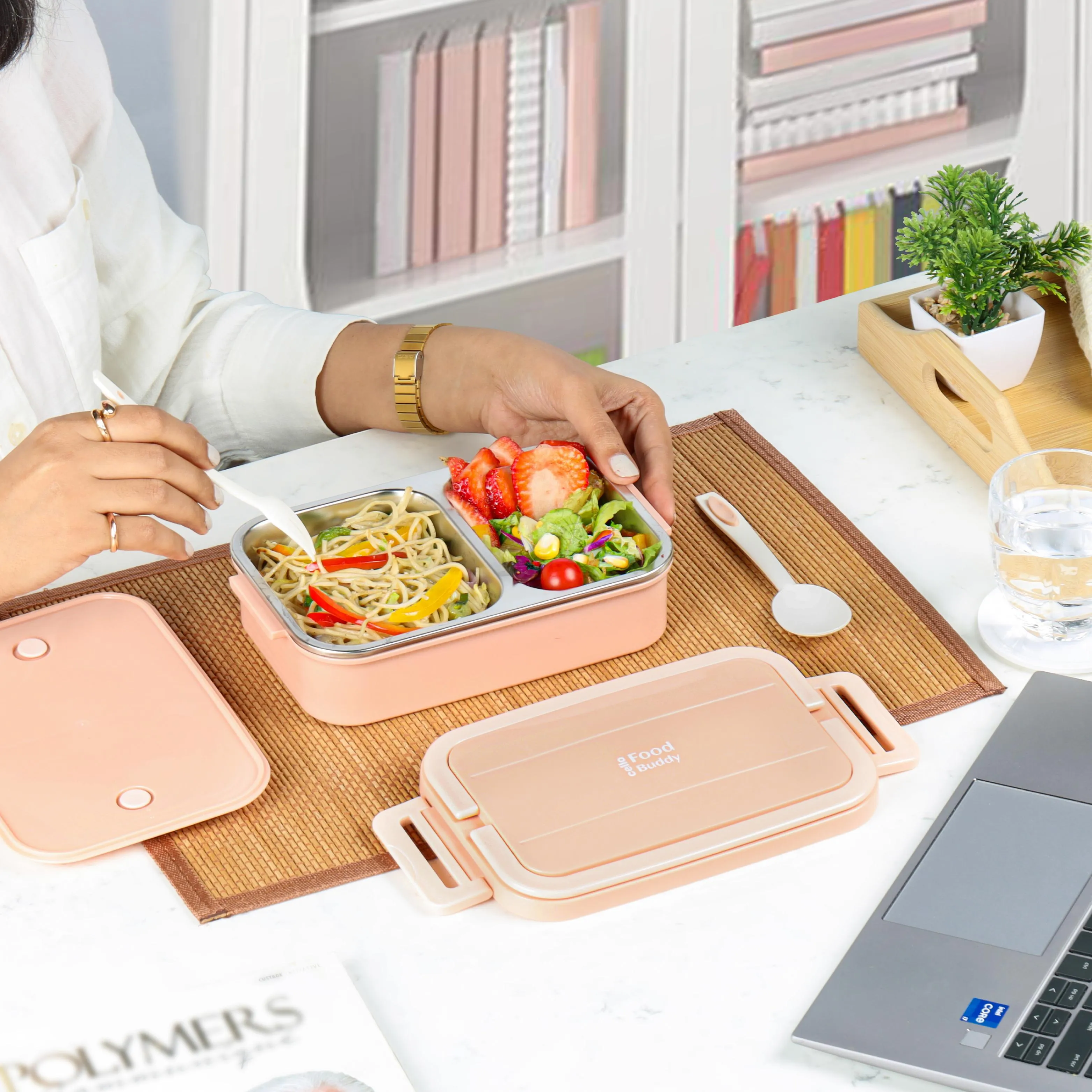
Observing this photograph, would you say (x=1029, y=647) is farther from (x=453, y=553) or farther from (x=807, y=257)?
(x=807, y=257)

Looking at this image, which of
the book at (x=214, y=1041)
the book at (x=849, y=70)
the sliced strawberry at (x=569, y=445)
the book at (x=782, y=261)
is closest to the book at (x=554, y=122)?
the book at (x=849, y=70)

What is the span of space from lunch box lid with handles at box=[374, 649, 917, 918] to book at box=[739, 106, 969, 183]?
7.72 ft

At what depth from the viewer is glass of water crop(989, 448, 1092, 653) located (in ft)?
4.01

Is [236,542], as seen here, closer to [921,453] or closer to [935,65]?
[921,453]

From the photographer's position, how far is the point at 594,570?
125cm

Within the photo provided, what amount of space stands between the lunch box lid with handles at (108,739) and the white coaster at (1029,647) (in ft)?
2.01

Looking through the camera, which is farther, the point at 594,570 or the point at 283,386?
the point at 283,386

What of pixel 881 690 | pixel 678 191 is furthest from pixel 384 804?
pixel 678 191

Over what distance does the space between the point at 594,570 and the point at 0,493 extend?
49cm

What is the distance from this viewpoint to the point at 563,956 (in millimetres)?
1022

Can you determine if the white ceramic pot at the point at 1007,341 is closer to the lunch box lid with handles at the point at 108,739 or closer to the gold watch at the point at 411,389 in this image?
the gold watch at the point at 411,389

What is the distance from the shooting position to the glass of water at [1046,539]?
122 cm

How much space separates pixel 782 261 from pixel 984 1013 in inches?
107

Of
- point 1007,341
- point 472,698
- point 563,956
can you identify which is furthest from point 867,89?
point 563,956
